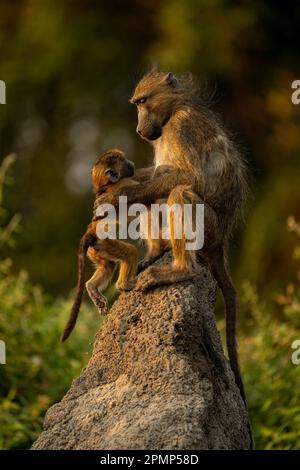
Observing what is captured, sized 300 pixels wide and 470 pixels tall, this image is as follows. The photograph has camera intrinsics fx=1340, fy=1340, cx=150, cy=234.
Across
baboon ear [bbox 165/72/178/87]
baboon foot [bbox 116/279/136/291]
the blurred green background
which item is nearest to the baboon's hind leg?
baboon foot [bbox 116/279/136/291]

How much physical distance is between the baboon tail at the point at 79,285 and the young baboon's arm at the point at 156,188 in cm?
32

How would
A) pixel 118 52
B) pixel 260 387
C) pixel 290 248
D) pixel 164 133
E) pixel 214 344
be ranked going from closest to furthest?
pixel 214 344 → pixel 164 133 → pixel 260 387 → pixel 290 248 → pixel 118 52

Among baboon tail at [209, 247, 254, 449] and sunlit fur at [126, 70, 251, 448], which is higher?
sunlit fur at [126, 70, 251, 448]

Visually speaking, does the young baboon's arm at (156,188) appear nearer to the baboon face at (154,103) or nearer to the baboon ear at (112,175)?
the baboon ear at (112,175)

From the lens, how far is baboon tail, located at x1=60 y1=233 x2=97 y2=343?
6695mm

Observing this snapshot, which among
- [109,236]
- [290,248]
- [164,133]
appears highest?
[290,248]

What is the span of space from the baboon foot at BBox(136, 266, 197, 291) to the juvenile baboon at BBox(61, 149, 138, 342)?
0.19 metres

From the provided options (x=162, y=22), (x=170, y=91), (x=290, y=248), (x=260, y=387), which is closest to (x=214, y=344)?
(x=170, y=91)

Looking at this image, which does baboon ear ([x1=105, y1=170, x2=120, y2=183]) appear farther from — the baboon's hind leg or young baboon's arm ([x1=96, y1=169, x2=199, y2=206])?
the baboon's hind leg

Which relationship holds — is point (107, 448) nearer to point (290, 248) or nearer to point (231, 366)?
point (231, 366)

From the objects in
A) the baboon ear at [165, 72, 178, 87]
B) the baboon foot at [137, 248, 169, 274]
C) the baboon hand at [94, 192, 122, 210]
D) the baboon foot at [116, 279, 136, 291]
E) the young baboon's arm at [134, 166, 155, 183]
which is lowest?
the baboon foot at [116, 279, 136, 291]

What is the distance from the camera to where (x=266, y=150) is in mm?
18859

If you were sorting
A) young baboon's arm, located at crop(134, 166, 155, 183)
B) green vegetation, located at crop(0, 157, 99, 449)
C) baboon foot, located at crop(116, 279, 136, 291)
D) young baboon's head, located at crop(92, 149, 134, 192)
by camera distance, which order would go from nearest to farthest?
baboon foot, located at crop(116, 279, 136, 291), young baboon's head, located at crop(92, 149, 134, 192), young baboon's arm, located at crop(134, 166, 155, 183), green vegetation, located at crop(0, 157, 99, 449)
